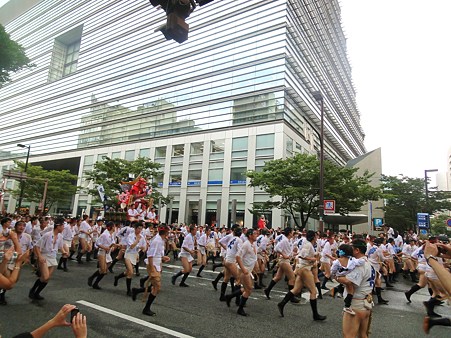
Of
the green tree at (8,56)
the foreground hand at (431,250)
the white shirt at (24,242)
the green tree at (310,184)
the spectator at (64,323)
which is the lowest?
the white shirt at (24,242)

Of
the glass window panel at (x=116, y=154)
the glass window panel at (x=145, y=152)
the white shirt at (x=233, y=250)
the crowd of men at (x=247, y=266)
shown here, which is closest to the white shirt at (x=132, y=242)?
the crowd of men at (x=247, y=266)

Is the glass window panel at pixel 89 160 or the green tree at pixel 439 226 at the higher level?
the glass window panel at pixel 89 160

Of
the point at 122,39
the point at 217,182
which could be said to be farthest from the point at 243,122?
the point at 122,39

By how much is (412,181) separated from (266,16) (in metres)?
25.9

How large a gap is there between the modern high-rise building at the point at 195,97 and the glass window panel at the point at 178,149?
17cm

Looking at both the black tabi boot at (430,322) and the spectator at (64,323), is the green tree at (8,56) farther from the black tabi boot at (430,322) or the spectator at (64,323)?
the black tabi boot at (430,322)

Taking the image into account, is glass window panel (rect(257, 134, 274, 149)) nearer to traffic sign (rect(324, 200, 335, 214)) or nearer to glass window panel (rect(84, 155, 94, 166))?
traffic sign (rect(324, 200, 335, 214))

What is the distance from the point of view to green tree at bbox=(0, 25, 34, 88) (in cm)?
1865

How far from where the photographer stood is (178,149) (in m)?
Result: 38.9

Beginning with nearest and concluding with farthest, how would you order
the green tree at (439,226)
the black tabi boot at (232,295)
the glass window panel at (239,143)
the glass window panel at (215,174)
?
the black tabi boot at (232,295) < the glass window panel at (239,143) < the glass window panel at (215,174) < the green tree at (439,226)

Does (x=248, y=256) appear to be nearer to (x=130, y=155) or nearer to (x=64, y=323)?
(x=64, y=323)

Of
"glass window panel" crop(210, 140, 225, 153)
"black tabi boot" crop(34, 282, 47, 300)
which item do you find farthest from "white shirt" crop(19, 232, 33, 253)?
"glass window panel" crop(210, 140, 225, 153)

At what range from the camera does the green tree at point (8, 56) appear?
18655mm

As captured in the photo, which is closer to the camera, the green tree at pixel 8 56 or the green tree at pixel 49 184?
the green tree at pixel 8 56
